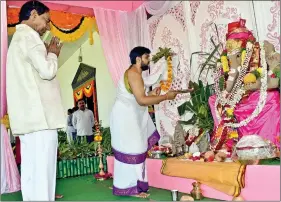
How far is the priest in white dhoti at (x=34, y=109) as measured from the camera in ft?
7.74

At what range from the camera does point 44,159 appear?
2.38 metres

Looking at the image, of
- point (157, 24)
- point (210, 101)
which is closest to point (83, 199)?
point (210, 101)

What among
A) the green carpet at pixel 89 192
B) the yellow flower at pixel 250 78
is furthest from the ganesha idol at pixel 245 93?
the green carpet at pixel 89 192

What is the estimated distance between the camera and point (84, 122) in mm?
8086

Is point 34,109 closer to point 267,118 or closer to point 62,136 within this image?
point 267,118

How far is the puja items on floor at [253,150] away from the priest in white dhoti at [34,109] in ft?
4.72

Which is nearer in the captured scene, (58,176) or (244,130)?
(244,130)

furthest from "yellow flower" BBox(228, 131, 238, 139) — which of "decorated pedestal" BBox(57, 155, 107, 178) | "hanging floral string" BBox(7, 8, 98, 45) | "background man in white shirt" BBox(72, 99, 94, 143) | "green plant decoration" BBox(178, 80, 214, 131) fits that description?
"background man in white shirt" BBox(72, 99, 94, 143)

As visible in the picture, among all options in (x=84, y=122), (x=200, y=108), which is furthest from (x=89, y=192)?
(x=84, y=122)

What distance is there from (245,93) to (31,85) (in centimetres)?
204

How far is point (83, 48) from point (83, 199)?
5789 mm

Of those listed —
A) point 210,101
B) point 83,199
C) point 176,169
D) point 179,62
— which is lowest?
point 83,199

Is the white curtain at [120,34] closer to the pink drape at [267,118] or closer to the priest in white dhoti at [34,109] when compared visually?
the pink drape at [267,118]

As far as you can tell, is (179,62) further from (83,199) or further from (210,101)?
(83,199)
